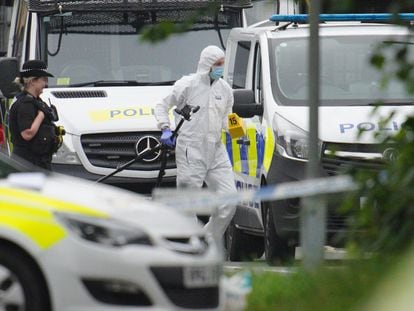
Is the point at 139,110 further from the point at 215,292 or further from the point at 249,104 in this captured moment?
the point at 215,292

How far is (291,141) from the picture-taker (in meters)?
12.9

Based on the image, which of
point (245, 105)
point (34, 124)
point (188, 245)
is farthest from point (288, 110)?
point (188, 245)

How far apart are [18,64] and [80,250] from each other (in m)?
8.82

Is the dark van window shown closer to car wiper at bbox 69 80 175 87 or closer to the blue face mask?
car wiper at bbox 69 80 175 87

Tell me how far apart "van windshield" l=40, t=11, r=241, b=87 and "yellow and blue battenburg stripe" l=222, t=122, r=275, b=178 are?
1641mm

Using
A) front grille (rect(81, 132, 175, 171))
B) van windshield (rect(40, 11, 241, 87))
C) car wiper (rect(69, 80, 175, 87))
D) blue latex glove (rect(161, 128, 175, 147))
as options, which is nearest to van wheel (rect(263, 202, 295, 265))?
blue latex glove (rect(161, 128, 175, 147))

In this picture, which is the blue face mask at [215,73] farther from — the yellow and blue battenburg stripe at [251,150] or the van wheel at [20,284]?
the van wheel at [20,284]

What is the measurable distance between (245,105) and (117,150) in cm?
199

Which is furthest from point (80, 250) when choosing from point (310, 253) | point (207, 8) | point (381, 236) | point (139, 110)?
point (139, 110)

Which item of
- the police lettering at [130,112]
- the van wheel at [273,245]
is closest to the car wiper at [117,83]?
the police lettering at [130,112]

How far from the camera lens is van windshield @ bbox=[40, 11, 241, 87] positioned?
52.7 feet

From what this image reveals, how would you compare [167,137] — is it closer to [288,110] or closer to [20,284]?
[288,110]

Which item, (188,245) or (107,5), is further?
(107,5)

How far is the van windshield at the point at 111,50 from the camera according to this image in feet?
52.7
